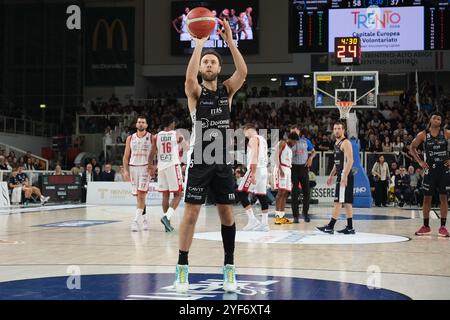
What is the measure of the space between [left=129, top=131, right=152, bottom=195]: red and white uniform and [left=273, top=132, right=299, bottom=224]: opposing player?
2.70 meters

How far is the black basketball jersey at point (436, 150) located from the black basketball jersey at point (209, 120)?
5.50 m

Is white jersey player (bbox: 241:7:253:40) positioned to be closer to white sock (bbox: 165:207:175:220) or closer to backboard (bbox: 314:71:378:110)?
backboard (bbox: 314:71:378:110)

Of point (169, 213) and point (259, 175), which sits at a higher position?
point (259, 175)

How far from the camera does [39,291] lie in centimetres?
479

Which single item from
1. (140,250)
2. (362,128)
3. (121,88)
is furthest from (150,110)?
(140,250)

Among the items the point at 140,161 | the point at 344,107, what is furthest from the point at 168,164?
the point at 344,107

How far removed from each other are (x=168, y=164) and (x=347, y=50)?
33.6 feet

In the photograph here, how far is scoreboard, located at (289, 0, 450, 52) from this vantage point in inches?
885

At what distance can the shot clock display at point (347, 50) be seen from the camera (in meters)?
18.7

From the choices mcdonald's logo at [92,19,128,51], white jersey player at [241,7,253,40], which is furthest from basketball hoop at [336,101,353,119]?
mcdonald's logo at [92,19,128,51]

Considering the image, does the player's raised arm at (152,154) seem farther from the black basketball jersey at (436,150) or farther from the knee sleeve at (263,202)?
the black basketball jersey at (436,150)

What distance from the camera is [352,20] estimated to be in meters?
23.4

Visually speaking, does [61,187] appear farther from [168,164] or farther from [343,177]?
[343,177]

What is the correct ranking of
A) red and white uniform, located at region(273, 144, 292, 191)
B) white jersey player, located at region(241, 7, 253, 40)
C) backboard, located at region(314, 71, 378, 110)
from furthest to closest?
white jersey player, located at region(241, 7, 253, 40) → backboard, located at region(314, 71, 378, 110) → red and white uniform, located at region(273, 144, 292, 191)
